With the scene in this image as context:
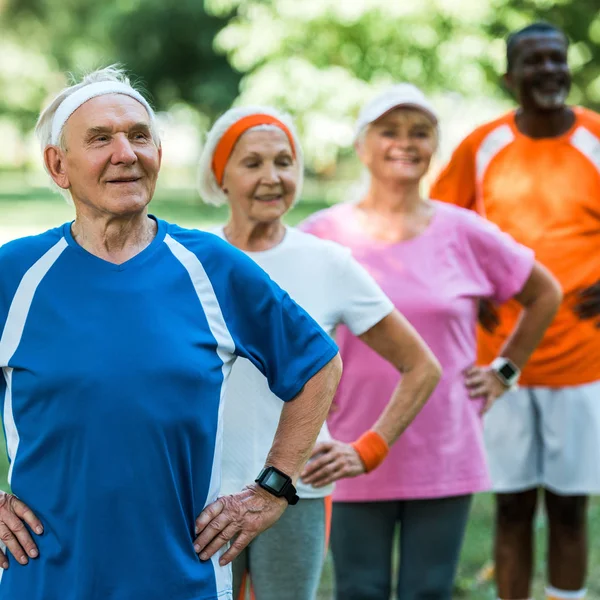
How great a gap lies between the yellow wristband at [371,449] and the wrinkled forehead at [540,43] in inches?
86.0

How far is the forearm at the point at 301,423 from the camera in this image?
2.82m

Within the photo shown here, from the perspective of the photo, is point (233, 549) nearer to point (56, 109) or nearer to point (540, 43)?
point (56, 109)

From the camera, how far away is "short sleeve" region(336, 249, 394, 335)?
3453mm

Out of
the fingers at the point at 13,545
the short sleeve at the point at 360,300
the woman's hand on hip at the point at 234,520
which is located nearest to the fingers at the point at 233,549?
the woman's hand on hip at the point at 234,520

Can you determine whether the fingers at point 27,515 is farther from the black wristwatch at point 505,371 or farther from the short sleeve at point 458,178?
the short sleeve at point 458,178

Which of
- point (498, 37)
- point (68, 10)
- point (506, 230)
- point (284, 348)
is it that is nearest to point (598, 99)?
point (498, 37)

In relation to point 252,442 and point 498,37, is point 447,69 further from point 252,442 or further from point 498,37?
point 252,442

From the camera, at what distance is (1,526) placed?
2.57 metres

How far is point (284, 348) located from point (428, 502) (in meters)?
1.42

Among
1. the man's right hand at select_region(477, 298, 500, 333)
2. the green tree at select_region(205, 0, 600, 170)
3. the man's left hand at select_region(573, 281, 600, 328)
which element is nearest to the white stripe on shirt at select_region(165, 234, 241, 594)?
the man's right hand at select_region(477, 298, 500, 333)

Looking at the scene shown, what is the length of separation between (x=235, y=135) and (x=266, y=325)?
115cm

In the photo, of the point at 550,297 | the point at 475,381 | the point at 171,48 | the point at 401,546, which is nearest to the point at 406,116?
the point at 550,297

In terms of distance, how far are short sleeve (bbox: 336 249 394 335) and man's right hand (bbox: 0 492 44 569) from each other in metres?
1.27

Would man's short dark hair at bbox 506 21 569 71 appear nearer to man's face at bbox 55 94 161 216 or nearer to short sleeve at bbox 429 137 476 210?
short sleeve at bbox 429 137 476 210
